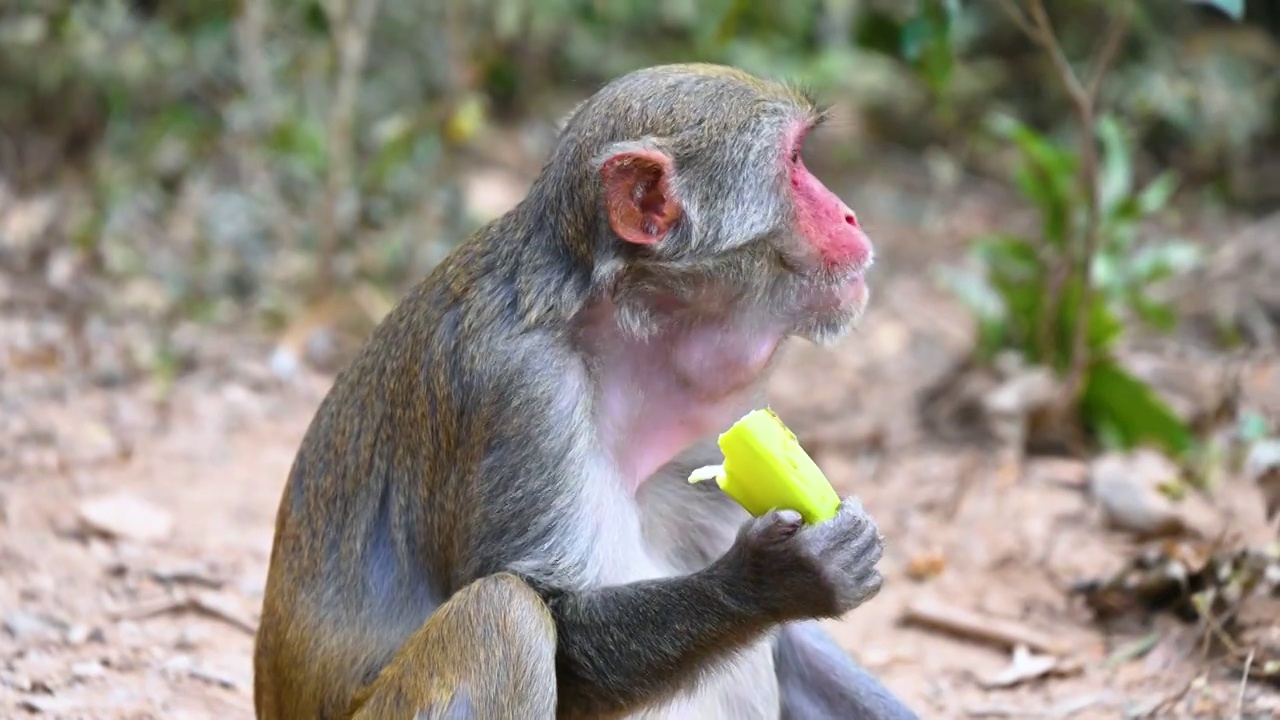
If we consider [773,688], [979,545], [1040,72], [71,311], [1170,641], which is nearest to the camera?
[773,688]

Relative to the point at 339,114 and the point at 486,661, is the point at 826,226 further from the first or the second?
the point at 339,114

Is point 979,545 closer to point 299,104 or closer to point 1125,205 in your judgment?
point 1125,205

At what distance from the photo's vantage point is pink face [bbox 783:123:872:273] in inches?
158

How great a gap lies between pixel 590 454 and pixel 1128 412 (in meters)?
4.65

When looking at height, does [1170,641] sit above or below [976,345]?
below

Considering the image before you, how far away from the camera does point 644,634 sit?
367 centimetres

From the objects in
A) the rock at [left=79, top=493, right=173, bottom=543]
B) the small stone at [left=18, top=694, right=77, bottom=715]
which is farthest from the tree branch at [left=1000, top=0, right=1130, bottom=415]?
the small stone at [left=18, top=694, right=77, bottom=715]

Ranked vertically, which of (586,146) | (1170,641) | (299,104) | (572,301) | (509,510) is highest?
(299,104)

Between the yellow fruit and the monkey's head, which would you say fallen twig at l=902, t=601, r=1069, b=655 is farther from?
the yellow fruit

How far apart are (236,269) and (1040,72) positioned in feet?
23.9

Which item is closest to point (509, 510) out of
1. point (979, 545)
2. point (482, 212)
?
point (979, 545)

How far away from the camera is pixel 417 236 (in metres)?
9.91

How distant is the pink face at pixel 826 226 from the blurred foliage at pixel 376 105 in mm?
3187

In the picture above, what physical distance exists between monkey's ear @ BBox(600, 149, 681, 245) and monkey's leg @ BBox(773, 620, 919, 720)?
1.39 meters
